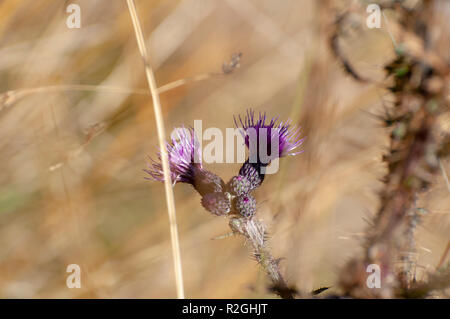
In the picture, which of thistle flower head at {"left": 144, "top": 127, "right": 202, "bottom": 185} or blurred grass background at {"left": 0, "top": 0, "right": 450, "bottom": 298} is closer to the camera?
thistle flower head at {"left": 144, "top": 127, "right": 202, "bottom": 185}

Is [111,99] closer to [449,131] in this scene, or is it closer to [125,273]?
[125,273]

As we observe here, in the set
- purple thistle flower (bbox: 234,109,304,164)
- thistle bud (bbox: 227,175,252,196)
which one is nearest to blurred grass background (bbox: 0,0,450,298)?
purple thistle flower (bbox: 234,109,304,164)

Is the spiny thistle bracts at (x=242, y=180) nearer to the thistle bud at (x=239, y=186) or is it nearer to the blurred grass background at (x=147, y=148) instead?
the thistle bud at (x=239, y=186)

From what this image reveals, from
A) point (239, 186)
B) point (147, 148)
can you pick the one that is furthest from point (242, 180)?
point (147, 148)

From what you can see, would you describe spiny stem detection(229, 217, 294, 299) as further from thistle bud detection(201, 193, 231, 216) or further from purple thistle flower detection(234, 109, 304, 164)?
purple thistle flower detection(234, 109, 304, 164)

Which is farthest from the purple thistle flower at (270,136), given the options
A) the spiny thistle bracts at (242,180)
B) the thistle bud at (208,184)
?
the thistle bud at (208,184)
